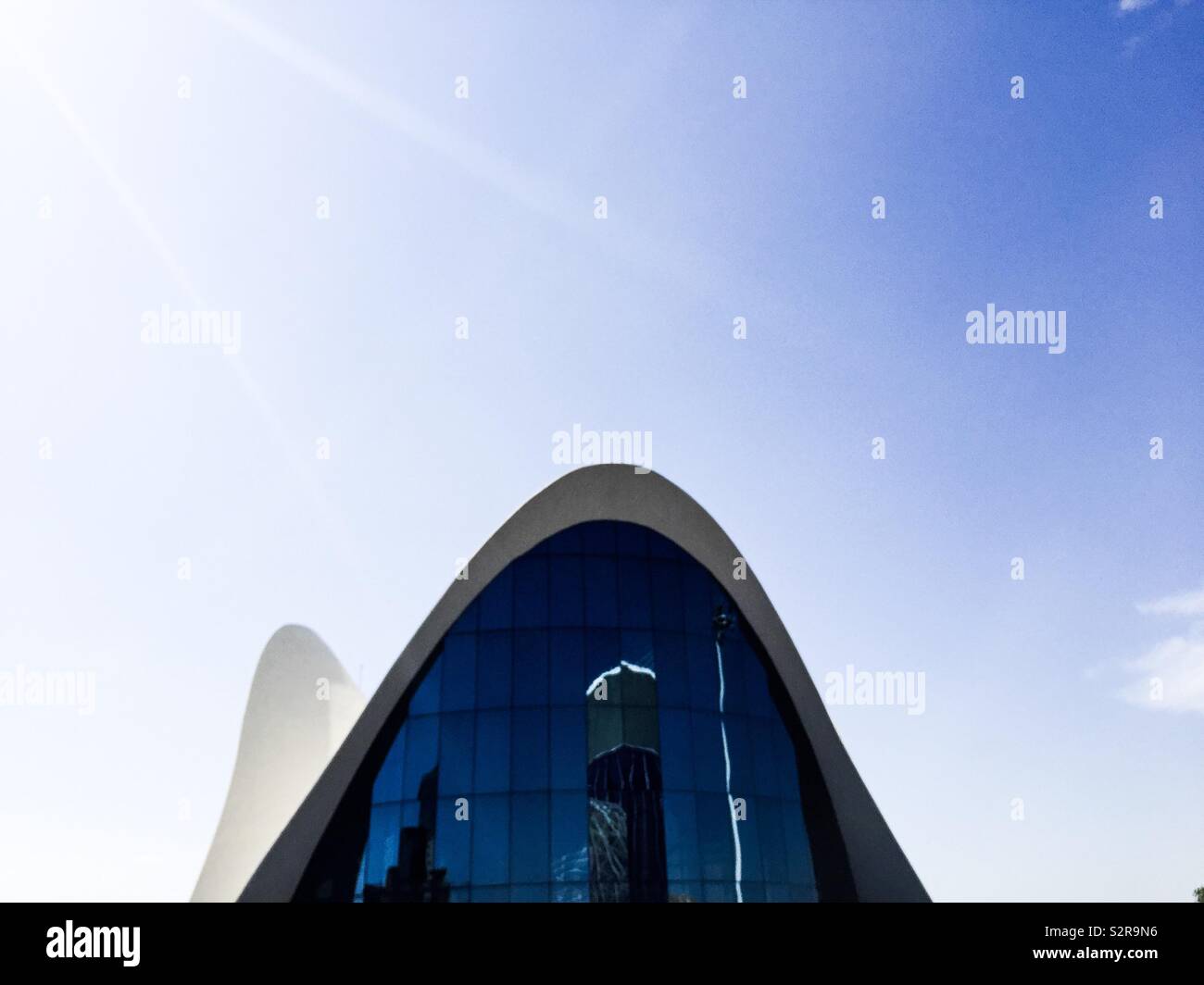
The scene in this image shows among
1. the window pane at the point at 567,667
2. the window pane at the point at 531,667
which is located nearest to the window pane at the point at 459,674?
the window pane at the point at 531,667

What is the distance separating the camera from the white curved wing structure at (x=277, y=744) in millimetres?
25594

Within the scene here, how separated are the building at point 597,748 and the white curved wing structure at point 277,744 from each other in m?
6.45

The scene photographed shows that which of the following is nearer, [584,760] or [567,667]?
[584,760]

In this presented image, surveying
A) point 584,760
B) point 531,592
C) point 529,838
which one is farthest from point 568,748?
point 531,592

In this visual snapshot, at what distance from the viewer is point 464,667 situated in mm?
20438

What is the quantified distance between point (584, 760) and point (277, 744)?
14.3 metres

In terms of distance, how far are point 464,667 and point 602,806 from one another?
14.0ft

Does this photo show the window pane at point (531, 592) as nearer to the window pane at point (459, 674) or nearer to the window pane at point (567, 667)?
the window pane at point (567, 667)

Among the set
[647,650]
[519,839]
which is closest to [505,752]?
[519,839]

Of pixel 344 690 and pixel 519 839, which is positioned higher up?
pixel 344 690

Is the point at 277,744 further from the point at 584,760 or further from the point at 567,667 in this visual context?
the point at 584,760

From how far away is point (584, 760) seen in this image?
19.1m

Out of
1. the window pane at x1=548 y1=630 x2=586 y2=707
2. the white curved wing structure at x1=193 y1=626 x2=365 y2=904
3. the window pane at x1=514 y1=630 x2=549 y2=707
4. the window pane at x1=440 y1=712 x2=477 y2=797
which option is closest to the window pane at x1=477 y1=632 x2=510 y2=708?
the window pane at x1=514 y1=630 x2=549 y2=707
